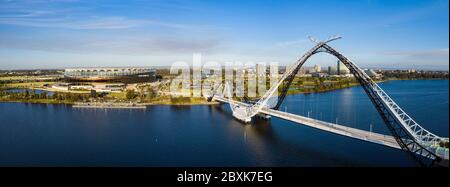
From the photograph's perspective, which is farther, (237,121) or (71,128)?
(237,121)

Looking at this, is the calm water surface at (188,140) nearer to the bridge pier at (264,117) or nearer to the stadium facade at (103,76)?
the bridge pier at (264,117)

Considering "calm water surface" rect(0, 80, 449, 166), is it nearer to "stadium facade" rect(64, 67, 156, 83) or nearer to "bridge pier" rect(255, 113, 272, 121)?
"bridge pier" rect(255, 113, 272, 121)

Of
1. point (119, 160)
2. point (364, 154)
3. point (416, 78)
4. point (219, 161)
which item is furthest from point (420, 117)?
point (416, 78)

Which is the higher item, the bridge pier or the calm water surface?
the bridge pier

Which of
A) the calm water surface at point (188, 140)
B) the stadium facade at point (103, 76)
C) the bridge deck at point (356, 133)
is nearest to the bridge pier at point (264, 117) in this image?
the calm water surface at point (188, 140)

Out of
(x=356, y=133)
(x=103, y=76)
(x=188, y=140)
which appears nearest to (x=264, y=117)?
(x=188, y=140)

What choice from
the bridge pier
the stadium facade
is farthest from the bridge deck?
the stadium facade

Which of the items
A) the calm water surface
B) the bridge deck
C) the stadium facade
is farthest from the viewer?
the stadium facade

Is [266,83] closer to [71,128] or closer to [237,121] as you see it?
[237,121]
